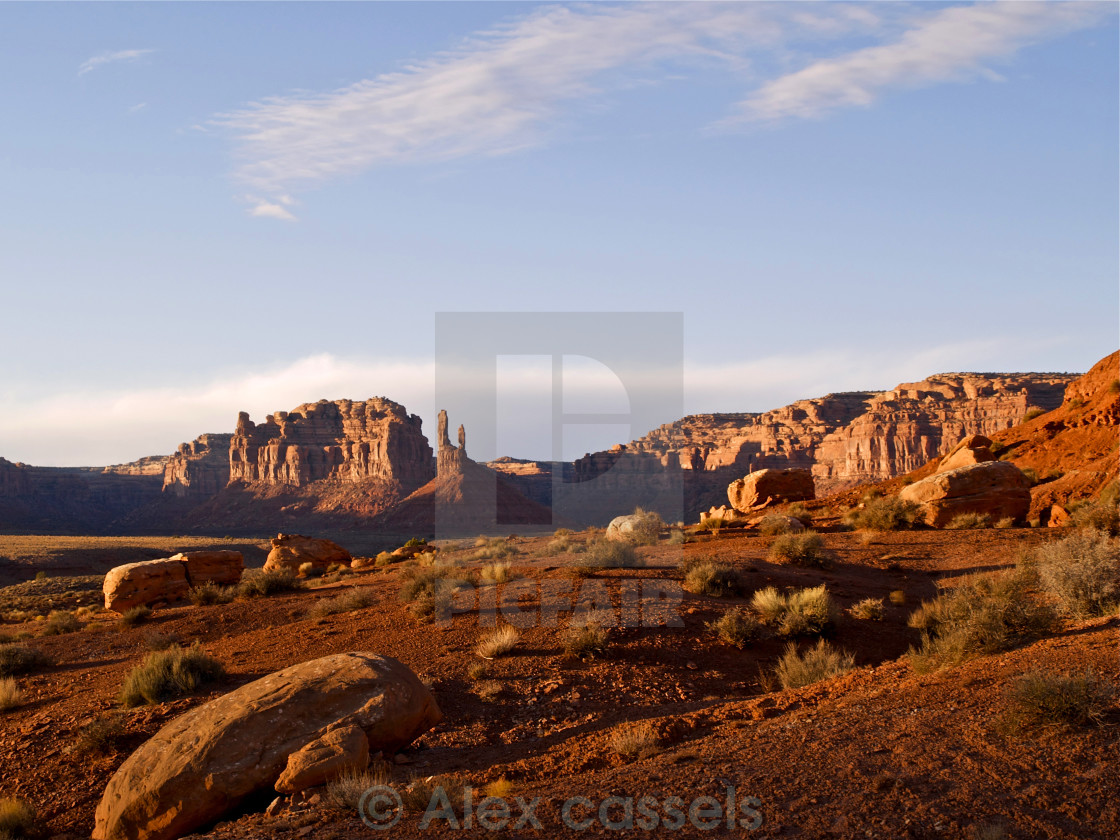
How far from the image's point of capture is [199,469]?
14825 cm

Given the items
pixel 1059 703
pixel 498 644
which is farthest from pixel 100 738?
pixel 1059 703

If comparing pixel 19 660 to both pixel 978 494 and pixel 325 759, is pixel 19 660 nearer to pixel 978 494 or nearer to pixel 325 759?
pixel 325 759

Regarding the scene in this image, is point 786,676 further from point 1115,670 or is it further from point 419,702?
point 419,702

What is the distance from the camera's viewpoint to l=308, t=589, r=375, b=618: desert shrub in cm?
1653

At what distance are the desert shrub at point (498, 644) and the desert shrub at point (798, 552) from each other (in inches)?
342

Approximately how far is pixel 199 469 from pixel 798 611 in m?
157

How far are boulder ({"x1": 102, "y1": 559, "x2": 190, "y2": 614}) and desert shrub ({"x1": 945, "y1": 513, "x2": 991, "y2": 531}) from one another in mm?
23638

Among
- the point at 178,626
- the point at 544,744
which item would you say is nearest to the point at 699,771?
the point at 544,744

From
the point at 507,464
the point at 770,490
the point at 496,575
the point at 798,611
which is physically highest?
the point at 507,464

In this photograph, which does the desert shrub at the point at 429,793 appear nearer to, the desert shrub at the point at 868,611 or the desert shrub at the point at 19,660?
the desert shrub at the point at 868,611

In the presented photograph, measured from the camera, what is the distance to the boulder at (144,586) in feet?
71.7

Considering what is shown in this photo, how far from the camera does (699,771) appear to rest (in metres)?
6.30

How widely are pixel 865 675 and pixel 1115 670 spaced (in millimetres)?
2682

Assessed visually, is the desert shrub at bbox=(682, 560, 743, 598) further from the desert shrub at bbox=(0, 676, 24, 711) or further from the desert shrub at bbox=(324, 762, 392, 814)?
the desert shrub at bbox=(0, 676, 24, 711)
